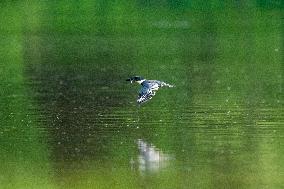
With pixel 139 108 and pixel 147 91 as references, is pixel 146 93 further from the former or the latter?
pixel 139 108

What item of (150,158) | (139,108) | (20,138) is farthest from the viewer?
(139,108)

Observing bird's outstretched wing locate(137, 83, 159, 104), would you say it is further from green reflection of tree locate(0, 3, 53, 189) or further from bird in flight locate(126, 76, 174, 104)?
green reflection of tree locate(0, 3, 53, 189)

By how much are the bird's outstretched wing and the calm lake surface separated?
1.75 ft

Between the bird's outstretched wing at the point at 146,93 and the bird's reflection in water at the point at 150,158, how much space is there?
2.93 ft

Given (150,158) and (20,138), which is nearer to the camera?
(150,158)

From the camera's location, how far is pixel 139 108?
71.8 feet

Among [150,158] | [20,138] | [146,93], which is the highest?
[146,93]

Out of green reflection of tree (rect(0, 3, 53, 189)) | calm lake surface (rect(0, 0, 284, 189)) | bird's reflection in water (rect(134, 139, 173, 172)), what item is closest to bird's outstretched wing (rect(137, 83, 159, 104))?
calm lake surface (rect(0, 0, 284, 189))

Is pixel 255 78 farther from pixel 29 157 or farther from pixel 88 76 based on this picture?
pixel 29 157

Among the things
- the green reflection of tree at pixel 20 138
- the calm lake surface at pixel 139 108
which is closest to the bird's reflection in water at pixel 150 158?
the calm lake surface at pixel 139 108

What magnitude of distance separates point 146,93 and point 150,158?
7.18 feet

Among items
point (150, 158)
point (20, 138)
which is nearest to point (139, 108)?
point (20, 138)

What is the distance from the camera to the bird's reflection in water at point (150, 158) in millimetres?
16578

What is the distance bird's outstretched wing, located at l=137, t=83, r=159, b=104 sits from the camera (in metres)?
19.0
